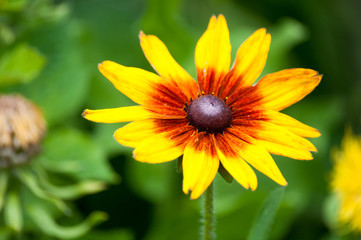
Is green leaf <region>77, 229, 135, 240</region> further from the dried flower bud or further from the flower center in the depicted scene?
the flower center

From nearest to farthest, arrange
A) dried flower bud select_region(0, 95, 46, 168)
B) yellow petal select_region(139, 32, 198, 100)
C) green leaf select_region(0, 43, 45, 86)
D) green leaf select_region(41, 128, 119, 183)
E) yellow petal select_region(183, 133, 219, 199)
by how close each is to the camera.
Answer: yellow petal select_region(183, 133, 219, 199), yellow petal select_region(139, 32, 198, 100), dried flower bud select_region(0, 95, 46, 168), green leaf select_region(0, 43, 45, 86), green leaf select_region(41, 128, 119, 183)

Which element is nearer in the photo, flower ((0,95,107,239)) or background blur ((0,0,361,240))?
flower ((0,95,107,239))

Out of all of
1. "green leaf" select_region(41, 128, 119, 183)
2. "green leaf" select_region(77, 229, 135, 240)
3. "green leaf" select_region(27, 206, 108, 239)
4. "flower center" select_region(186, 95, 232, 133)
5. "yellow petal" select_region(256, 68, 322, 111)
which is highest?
"yellow petal" select_region(256, 68, 322, 111)

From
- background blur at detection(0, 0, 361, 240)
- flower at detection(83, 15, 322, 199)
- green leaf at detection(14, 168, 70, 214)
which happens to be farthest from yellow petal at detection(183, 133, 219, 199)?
background blur at detection(0, 0, 361, 240)

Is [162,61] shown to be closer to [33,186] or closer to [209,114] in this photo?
[209,114]

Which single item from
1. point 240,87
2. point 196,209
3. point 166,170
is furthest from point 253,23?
point 240,87

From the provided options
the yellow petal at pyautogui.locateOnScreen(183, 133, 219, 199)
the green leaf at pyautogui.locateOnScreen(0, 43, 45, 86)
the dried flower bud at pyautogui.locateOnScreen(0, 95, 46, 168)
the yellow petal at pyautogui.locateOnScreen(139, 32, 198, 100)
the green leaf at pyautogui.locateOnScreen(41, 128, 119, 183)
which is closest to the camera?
the yellow petal at pyautogui.locateOnScreen(183, 133, 219, 199)

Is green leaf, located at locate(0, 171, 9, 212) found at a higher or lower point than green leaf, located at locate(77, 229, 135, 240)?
higher

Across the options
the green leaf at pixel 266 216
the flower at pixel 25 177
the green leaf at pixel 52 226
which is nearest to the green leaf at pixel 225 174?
the green leaf at pixel 266 216
